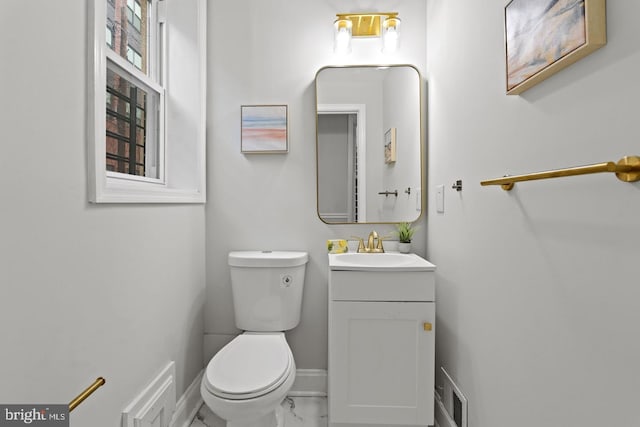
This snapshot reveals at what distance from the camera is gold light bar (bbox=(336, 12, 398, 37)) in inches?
75.4

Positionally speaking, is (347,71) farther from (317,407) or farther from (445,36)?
(317,407)

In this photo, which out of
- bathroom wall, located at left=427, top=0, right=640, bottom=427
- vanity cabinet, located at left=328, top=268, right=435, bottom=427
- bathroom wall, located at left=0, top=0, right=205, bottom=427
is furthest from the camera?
vanity cabinet, located at left=328, top=268, right=435, bottom=427

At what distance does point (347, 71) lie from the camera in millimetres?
1962

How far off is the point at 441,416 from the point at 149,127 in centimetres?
204

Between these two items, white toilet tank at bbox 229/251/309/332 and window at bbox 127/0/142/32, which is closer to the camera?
window at bbox 127/0/142/32

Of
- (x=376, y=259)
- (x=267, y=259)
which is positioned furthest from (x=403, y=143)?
(x=267, y=259)

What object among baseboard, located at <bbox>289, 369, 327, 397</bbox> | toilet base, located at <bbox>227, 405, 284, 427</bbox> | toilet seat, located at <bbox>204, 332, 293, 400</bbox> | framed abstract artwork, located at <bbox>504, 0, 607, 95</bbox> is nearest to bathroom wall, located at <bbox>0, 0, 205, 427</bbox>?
toilet seat, located at <bbox>204, 332, 293, 400</bbox>

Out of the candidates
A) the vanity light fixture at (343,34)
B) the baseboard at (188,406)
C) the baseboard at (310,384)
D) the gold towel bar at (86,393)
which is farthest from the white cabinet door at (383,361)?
the vanity light fixture at (343,34)

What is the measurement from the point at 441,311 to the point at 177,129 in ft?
5.57

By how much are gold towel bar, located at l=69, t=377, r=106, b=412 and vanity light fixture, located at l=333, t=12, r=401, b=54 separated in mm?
1840

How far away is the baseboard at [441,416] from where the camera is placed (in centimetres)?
157

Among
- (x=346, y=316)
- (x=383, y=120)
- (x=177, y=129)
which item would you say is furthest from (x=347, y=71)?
(x=346, y=316)

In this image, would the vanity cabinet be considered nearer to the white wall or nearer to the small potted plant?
the small potted plant

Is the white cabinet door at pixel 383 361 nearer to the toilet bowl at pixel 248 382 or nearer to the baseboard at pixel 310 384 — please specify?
the toilet bowl at pixel 248 382
